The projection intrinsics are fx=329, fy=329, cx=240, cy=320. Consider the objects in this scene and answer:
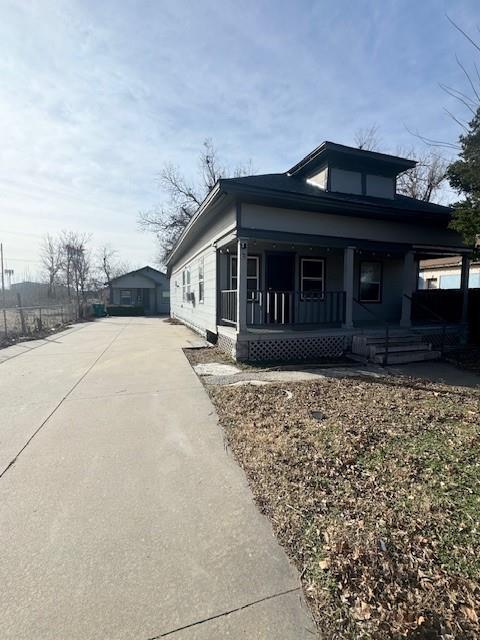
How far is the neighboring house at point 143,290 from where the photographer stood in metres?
32.8

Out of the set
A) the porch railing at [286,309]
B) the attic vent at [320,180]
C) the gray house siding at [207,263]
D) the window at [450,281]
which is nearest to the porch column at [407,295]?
the porch railing at [286,309]

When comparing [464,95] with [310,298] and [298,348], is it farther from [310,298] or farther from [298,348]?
[298,348]

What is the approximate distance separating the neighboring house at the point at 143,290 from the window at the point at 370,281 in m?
25.4

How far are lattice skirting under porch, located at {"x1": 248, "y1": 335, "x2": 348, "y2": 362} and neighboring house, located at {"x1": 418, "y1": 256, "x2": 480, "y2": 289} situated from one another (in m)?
13.5

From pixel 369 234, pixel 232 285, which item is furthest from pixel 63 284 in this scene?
pixel 369 234

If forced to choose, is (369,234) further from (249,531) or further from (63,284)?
(63,284)

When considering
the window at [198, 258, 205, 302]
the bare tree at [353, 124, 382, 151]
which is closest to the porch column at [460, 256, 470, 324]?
Result: the window at [198, 258, 205, 302]

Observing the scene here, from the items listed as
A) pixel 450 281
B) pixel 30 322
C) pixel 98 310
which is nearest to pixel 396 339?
pixel 450 281

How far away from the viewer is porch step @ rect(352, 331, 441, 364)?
7.81m

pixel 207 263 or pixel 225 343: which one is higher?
pixel 207 263

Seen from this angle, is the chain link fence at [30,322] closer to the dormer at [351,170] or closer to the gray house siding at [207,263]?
the gray house siding at [207,263]

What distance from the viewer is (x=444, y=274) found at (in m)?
20.6

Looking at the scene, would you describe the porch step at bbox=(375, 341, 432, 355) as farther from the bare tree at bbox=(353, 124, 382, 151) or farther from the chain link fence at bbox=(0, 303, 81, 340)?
the bare tree at bbox=(353, 124, 382, 151)

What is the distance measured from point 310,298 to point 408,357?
135 inches
